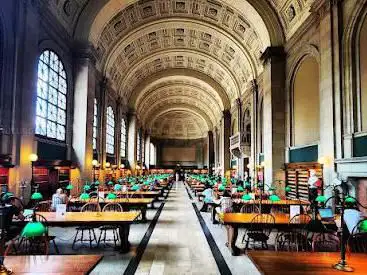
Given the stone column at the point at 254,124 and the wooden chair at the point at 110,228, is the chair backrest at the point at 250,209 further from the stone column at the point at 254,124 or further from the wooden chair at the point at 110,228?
the stone column at the point at 254,124

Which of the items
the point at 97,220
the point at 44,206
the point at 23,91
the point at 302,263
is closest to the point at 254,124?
the point at 23,91

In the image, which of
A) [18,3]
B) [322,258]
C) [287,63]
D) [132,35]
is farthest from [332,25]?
[132,35]

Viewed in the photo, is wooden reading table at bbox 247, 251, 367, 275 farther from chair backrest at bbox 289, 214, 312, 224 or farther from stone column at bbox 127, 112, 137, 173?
stone column at bbox 127, 112, 137, 173

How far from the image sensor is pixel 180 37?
24.8 m

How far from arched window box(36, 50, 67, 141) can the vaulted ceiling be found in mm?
2190

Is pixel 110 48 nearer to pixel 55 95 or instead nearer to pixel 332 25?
pixel 55 95

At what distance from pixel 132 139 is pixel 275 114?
1982 cm

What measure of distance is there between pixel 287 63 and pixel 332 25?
5.42 metres

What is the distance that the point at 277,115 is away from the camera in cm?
1677

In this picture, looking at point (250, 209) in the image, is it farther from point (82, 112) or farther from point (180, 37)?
point (180, 37)

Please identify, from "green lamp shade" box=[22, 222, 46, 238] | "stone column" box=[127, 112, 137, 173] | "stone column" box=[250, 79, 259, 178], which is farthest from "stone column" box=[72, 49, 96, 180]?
"stone column" box=[127, 112, 137, 173]

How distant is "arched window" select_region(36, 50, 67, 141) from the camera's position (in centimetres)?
1326

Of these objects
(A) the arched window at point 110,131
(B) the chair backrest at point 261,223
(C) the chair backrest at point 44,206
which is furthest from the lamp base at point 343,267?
(A) the arched window at point 110,131

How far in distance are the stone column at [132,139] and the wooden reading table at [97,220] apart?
84.6 feet
